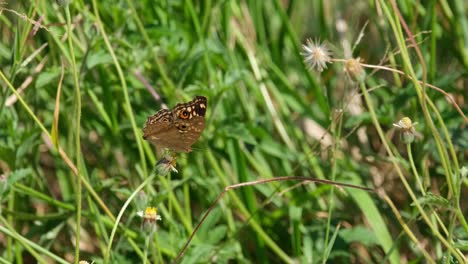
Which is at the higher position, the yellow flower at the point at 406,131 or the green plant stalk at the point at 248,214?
the yellow flower at the point at 406,131

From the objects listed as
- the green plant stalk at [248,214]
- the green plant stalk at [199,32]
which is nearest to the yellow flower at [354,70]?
the green plant stalk at [248,214]

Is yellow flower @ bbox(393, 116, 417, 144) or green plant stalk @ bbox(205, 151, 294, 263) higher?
yellow flower @ bbox(393, 116, 417, 144)

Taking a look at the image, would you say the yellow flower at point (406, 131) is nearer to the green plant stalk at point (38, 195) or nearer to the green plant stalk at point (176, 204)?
the green plant stalk at point (176, 204)

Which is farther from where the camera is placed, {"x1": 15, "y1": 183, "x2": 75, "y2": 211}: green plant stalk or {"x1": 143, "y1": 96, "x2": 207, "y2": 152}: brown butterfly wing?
{"x1": 15, "y1": 183, "x2": 75, "y2": 211}: green plant stalk

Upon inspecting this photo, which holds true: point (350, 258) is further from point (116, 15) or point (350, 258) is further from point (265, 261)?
point (116, 15)

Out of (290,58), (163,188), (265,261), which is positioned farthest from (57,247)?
(290,58)

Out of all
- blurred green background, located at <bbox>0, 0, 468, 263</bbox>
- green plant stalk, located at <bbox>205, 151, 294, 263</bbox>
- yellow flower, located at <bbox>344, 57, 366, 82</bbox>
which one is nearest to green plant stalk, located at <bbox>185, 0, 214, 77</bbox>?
blurred green background, located at <bbox>0, 0, 468, 263</bbox>

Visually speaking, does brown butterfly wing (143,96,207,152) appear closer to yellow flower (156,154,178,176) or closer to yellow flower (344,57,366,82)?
yellow flower (156,154,178,176)

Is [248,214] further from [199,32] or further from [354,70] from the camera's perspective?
[354,70]
